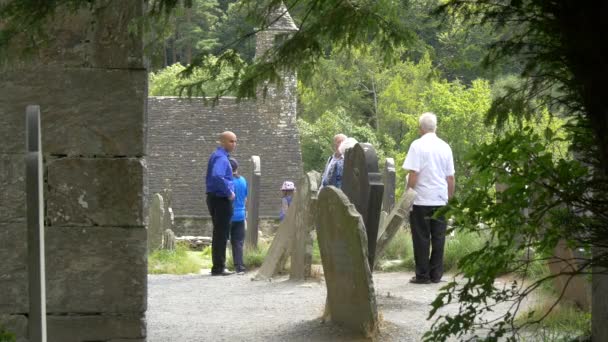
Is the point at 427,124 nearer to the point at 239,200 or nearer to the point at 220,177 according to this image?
the point at 220,177

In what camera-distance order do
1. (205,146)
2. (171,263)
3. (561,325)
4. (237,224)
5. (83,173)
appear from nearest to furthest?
(83,173) → (561,325) → (237,224) → (171,263) → (205,146)

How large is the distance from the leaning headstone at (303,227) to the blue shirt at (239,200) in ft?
6.88

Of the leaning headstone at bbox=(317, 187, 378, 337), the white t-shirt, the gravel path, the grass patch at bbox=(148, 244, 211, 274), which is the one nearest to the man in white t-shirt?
the white t-shirt

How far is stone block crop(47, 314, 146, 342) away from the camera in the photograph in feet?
20.5

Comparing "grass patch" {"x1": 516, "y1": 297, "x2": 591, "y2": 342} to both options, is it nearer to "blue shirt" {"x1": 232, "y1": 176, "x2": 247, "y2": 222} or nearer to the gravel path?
the gravel path

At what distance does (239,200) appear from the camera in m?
14.8

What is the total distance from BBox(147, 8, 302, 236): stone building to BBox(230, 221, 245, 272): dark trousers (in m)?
26.5

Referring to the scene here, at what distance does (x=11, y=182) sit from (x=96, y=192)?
459 mm

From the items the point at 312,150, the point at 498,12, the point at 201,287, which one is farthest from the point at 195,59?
the point at 312,150

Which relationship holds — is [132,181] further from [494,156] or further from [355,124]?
[355,124]

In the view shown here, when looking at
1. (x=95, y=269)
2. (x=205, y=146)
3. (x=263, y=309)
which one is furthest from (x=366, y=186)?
(x=205, y=146)

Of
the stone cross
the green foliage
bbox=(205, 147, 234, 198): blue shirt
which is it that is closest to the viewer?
the stone cross

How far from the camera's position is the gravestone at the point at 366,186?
9.77 metres

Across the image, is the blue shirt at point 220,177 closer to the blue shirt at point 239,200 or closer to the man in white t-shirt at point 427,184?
the blue shirt at point 239,200
